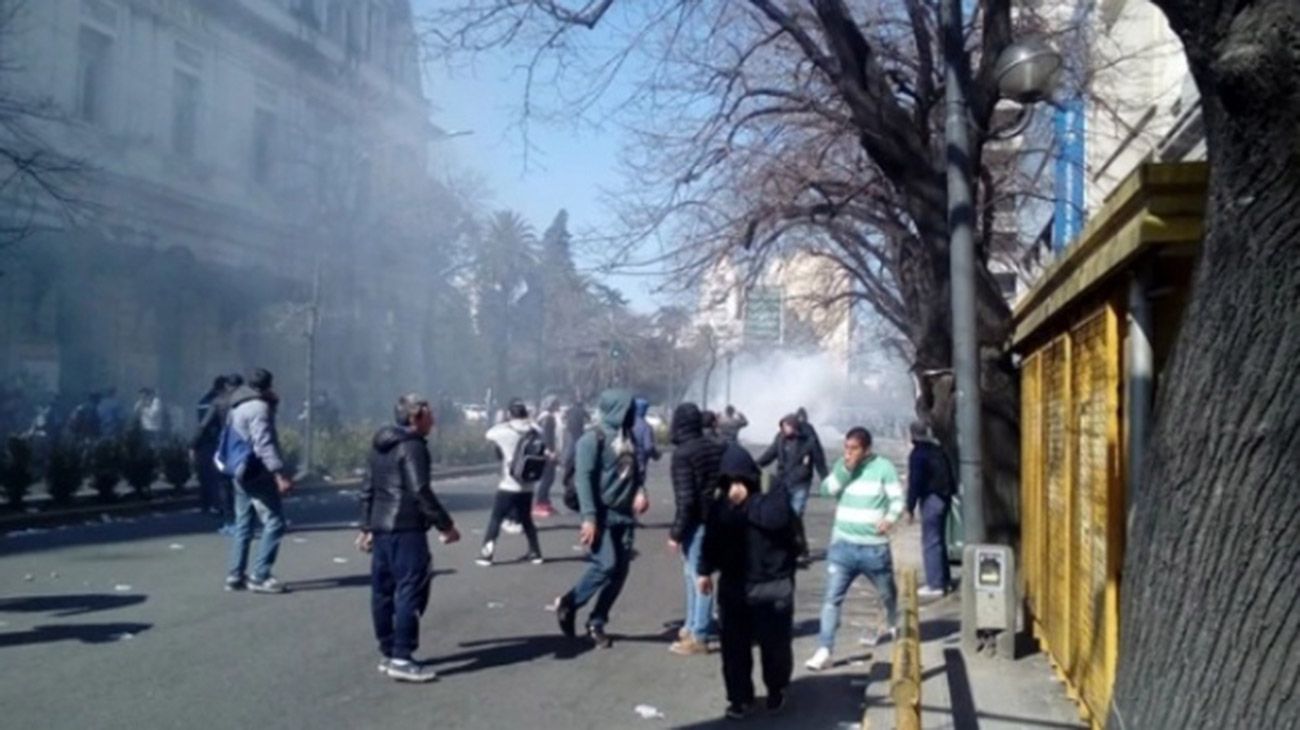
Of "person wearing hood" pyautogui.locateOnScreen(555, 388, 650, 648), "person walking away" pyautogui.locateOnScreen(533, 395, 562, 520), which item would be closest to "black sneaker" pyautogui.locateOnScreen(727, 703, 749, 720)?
"person wearing hood" pyautogui.locateOnScreen(555, 388, 650, 648)

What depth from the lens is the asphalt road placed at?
7.52 metres

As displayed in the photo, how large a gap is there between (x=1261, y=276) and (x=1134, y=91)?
1619 centimetres

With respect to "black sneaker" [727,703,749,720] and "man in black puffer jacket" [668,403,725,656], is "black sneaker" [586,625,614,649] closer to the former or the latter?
"man in black puffer jacket" [668,403,725,656]

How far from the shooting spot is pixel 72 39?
112ft

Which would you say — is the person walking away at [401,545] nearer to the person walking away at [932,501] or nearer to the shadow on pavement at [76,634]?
the shadow on pavement at [76,634]

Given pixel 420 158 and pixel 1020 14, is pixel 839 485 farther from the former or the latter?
pixel 420 158

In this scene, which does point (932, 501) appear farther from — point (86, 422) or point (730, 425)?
point (86, 422)

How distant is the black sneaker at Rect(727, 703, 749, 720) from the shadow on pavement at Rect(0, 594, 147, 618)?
15.8 feet

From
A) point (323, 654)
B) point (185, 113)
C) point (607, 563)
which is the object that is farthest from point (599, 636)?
point (185, 113)

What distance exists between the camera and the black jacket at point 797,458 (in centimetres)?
1617

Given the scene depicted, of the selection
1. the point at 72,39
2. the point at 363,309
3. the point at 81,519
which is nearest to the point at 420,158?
the point at 363,309

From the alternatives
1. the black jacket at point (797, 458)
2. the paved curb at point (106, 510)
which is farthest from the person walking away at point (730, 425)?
the paved curb at point (106, 510)

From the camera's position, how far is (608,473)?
9664 millimetres

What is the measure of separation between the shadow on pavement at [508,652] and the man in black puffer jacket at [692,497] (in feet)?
2.37
